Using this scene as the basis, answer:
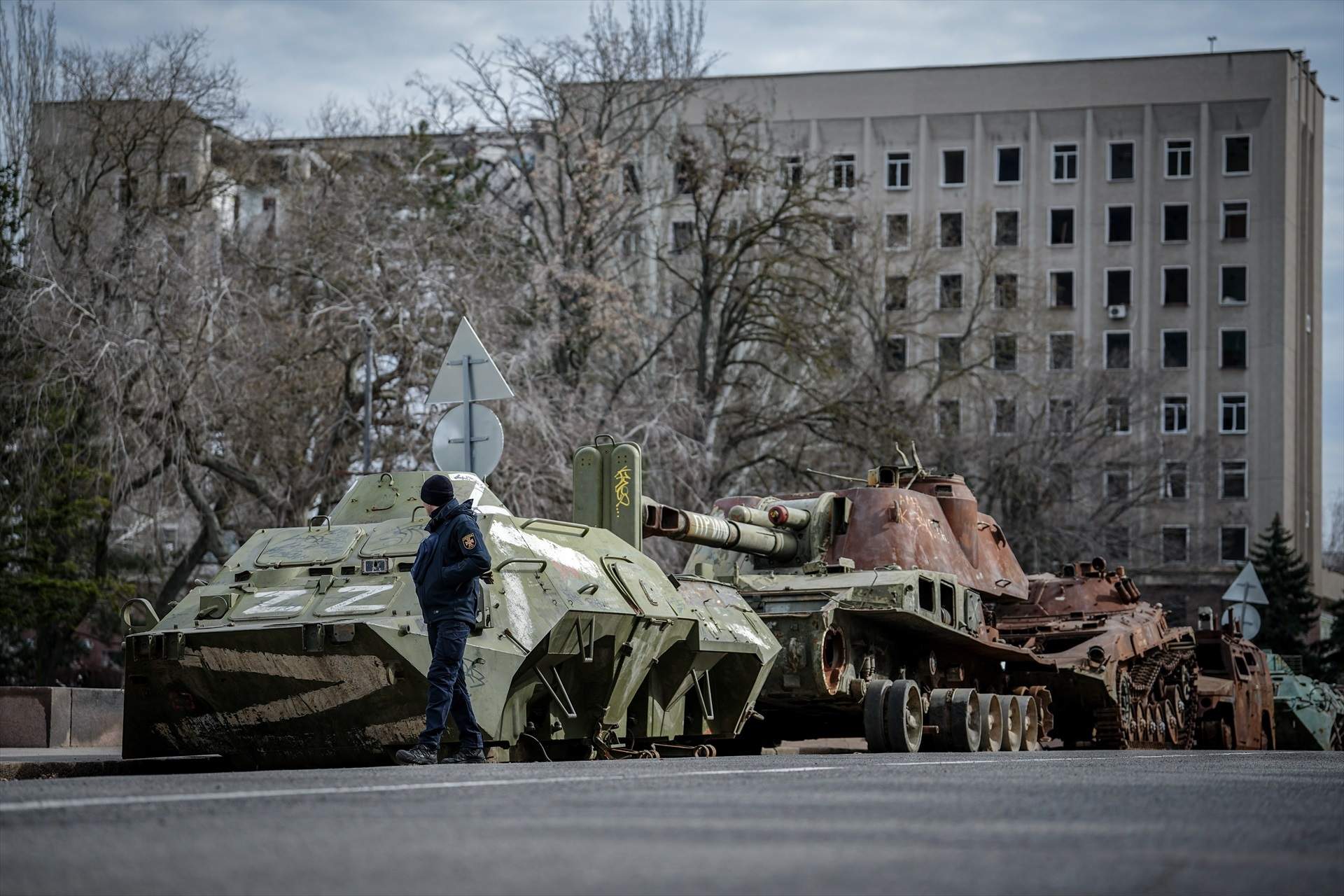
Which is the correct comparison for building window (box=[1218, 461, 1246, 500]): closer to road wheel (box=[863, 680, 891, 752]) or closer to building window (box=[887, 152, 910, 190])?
building window (box=[887, 152, 910, 190])

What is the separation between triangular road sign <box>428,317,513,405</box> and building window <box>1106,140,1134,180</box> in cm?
5270

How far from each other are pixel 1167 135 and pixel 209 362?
45.8 metres

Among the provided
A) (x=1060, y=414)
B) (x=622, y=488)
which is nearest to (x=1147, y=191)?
(x=1060, y=414)

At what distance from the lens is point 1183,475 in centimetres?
5856

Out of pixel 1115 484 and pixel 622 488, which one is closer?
pixel 622 488

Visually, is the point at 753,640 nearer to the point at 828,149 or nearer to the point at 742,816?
the point at 742,816

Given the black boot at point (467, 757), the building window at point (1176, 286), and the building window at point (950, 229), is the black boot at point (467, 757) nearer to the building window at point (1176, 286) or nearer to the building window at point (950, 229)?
the building window at point (950, 229)

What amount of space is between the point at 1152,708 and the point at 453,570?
577 inches

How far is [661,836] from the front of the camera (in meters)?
6.35

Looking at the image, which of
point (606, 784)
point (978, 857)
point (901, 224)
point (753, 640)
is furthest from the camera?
point (901, 224)

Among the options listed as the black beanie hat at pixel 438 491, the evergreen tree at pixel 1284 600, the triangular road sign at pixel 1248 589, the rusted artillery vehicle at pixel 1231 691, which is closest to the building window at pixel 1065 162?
the evergreen tree at pixel 1284 600

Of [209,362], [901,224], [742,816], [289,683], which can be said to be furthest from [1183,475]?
[742,816]

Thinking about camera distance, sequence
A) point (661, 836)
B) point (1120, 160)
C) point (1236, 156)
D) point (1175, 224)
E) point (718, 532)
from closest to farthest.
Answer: point (661, 836) → point (718, 532) → point (1236, 156) → point (1120, 160) → point (1175, 224)

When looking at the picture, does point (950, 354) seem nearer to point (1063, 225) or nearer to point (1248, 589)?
point (1248, 589)
